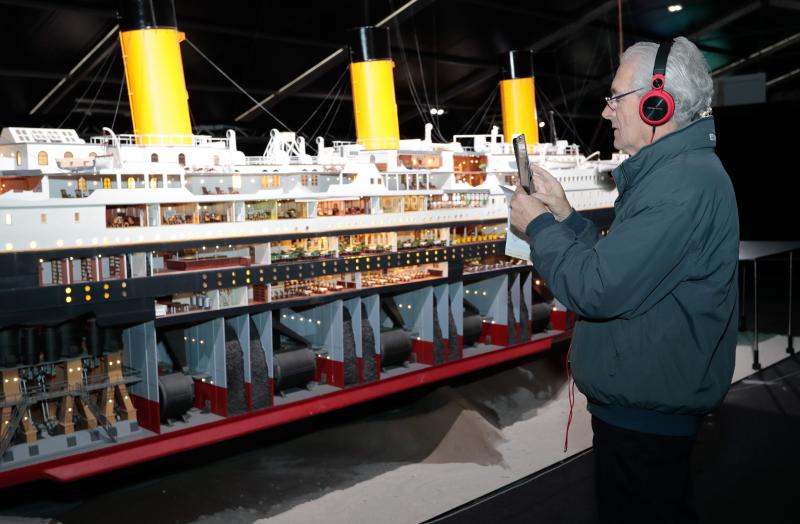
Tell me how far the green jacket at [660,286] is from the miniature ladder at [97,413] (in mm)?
8249

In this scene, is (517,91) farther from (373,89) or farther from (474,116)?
(474,116)

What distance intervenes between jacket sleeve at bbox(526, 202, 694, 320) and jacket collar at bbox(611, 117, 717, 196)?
0.23 m

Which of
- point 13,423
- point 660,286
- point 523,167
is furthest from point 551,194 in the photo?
point 13,423

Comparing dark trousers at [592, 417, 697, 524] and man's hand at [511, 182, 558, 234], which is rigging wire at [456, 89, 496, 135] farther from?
dark trousers at [592, 417, 697, 524]

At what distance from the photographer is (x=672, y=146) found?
2.56 meters

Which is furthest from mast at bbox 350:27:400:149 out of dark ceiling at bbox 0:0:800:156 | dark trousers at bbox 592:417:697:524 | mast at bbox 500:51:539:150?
dark trousers at bbox 592:417:697:524

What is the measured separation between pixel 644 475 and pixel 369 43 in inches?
514

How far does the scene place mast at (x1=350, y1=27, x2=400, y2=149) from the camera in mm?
14664

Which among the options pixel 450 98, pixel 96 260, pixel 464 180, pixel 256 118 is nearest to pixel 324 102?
pixel 256 118

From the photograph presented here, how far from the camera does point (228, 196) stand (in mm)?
10617

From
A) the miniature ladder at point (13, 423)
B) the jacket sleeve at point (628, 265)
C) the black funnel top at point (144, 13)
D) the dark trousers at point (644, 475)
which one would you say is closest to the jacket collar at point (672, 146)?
the jacket sleeve at point (628, 265)

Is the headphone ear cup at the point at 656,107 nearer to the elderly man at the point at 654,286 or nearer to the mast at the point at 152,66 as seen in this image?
the elderly man at the point at 654,286

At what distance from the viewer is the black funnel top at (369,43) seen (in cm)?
1453

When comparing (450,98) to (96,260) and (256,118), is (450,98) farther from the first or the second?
(96,260)
